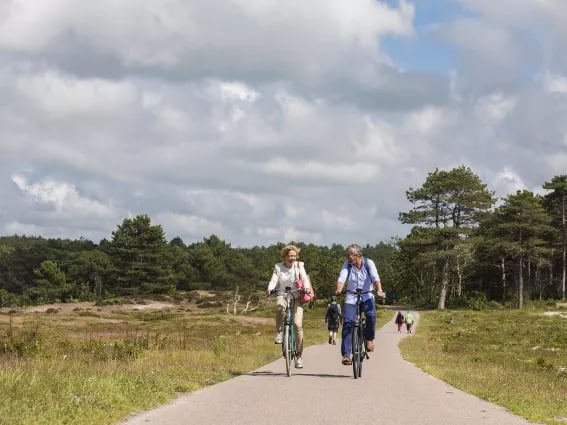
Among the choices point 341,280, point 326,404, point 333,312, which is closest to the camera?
point 326,404

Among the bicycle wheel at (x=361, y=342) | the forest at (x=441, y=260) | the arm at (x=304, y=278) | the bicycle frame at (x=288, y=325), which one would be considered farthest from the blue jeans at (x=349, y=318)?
the forest at (x=441, y=260)

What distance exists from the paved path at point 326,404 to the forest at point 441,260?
1490 inches

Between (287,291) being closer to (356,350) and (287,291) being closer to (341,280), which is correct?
(341,280)

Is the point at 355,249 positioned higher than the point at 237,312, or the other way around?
the point at 355,249

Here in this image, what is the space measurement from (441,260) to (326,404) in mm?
73450

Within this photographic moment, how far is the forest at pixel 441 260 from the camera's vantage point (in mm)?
78188

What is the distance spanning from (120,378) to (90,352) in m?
7.90

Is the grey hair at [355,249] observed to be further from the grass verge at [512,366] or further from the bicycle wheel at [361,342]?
the grass verge at [512,366]

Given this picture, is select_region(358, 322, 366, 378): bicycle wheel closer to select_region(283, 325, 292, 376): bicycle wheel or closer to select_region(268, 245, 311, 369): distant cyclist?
select_region(268, 245, 311, 369): distant cyclist

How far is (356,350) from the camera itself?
37.1 ft

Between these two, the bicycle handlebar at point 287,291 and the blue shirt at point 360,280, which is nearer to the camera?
the blue shirt at point 360,280

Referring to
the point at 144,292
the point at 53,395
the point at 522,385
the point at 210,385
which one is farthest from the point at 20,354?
the point at 144,292

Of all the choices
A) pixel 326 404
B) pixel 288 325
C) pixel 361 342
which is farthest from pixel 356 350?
pixel 326 404

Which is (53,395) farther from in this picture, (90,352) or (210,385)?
(90,352)
